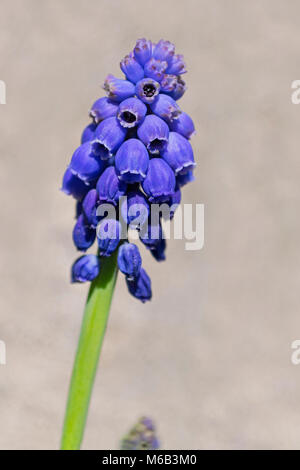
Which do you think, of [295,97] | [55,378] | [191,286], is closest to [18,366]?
[55,378]

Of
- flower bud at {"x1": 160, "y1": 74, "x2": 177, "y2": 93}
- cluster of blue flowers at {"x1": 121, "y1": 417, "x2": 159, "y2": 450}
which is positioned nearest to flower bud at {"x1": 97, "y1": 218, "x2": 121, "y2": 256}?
flower bud at {"x1": 160, "y1": 74, "x2": 177, "y2": 93}

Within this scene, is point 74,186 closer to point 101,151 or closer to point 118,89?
point 101,151

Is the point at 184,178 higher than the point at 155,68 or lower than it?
lower

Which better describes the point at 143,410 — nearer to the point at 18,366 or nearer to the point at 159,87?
the point at 18,366

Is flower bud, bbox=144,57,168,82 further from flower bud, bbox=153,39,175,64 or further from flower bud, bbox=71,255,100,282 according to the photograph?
flower bud, bbox=71,255,100,282

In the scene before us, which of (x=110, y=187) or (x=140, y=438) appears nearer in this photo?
(x=110, y=187)

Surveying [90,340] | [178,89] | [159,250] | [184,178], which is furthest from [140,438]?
[178,89]
